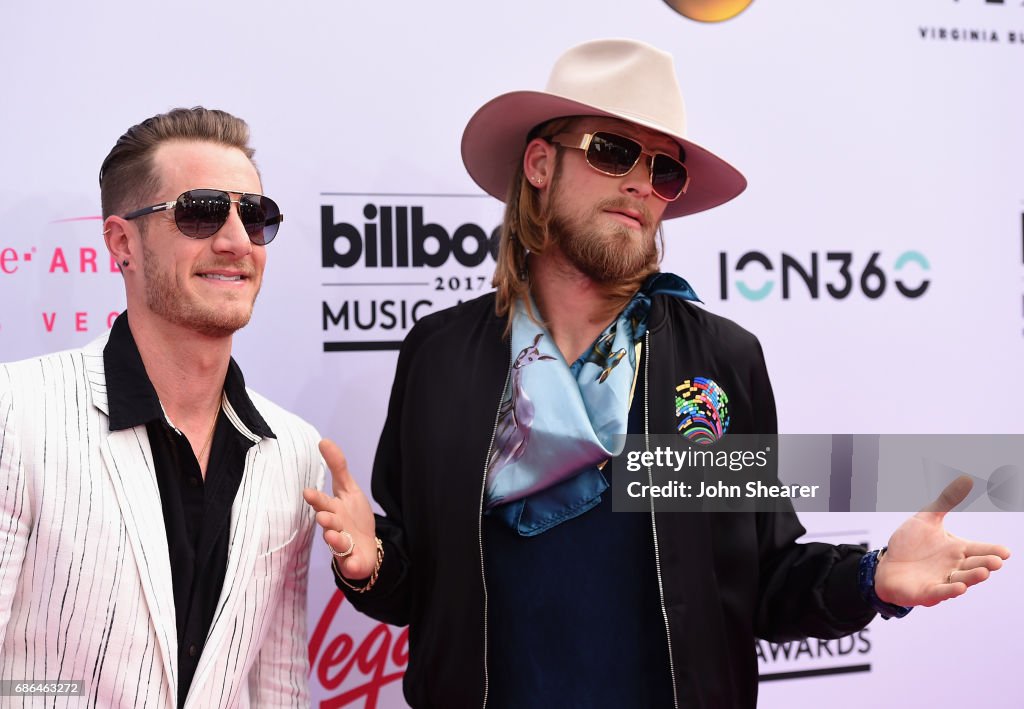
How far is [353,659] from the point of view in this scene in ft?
9.13

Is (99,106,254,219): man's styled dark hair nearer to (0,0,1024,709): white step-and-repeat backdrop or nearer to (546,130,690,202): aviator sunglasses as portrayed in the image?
(0,0,1024,709): white step-and-repeat backdrop

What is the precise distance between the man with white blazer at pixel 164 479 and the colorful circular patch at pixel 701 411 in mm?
836

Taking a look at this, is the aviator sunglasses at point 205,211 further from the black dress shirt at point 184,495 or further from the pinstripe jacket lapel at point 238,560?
the pinstripe jacket lapel at point 238,560

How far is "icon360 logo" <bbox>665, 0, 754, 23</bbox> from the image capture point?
304 centimetres

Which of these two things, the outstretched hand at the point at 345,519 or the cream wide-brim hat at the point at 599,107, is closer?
the outstretched hand at the point at 345,519

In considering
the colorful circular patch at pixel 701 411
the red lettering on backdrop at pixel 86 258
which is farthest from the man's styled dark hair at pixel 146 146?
the colorful circular patch at pixel 701 411

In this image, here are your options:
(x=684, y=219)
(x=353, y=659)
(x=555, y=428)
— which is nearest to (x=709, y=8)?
(x=684, y=219)

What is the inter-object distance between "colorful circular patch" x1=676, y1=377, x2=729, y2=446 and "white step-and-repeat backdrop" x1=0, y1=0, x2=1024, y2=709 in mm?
885

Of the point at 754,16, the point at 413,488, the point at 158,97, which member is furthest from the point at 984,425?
the point at 158,97

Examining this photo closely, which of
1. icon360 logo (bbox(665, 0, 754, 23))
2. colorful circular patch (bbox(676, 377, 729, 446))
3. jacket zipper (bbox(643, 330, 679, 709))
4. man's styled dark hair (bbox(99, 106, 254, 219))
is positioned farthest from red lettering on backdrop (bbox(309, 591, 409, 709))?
icon360 logo (bbox(665, 0, 754, 23))

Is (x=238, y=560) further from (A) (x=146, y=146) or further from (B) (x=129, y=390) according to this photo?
(A) (x=146, y=146)

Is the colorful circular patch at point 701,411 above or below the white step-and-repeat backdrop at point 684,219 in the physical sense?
below

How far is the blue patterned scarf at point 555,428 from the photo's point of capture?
6.77 ft

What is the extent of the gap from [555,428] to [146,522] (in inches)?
32.6
